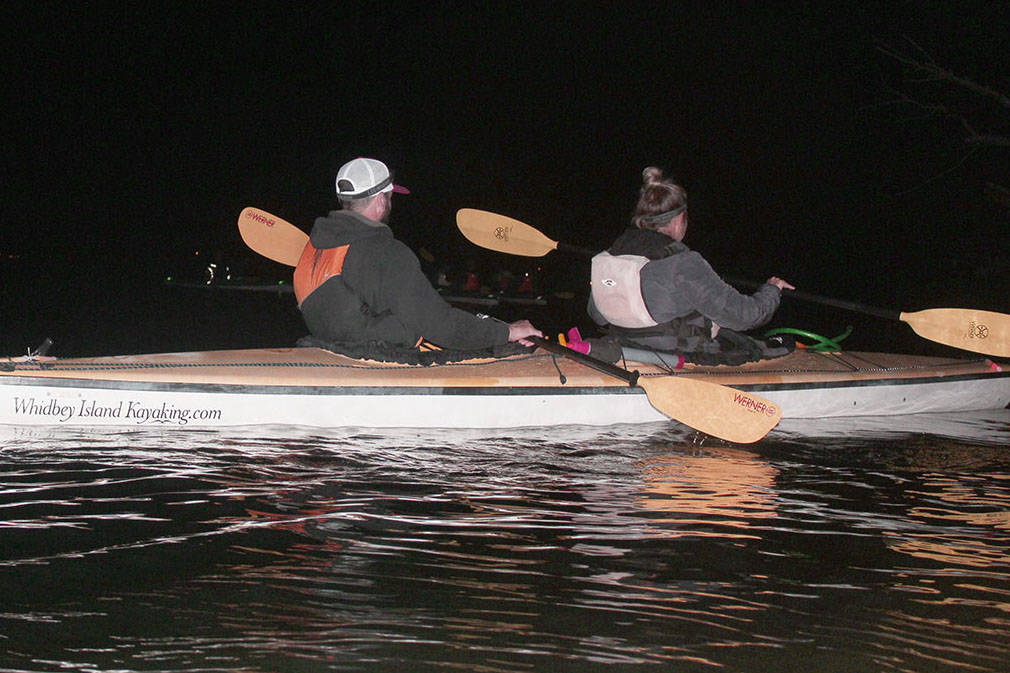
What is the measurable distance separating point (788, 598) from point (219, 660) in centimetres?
168

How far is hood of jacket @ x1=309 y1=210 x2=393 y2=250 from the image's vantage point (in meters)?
5.69

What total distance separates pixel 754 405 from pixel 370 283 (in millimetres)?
2101

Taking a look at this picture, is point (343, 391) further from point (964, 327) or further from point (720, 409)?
point (964, 327)

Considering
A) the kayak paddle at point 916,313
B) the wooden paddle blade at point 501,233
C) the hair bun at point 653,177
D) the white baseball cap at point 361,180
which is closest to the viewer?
the white baseball cap at point 361,180

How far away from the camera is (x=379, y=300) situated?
5.82m

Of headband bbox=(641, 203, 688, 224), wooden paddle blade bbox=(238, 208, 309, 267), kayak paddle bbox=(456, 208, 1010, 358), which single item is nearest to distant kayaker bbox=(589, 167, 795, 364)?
headband bbox=(641, 203, 688, 224)

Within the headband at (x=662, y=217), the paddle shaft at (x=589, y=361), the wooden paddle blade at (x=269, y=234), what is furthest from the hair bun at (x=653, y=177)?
the wooden paddle blade at (x=269, y=234)

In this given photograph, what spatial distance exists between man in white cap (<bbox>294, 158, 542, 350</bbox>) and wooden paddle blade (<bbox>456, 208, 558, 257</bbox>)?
1930mm

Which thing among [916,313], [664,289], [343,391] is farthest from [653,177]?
[916,313]

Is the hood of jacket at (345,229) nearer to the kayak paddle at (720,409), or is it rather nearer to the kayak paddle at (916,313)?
the kayak paddle at (720,409)

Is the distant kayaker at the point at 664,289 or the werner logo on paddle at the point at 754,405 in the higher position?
the distant kayaker at the point at 664,289

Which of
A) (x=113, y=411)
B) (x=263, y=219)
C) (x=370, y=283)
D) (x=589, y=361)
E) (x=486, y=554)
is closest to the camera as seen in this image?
(x=486, y=554)

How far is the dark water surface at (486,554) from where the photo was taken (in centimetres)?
301

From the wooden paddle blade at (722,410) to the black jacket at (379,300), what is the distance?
1005 mm
